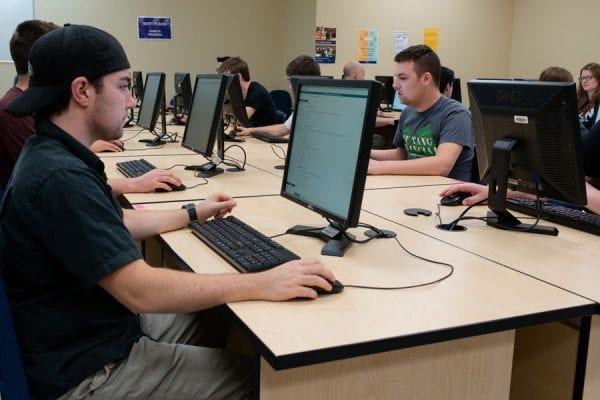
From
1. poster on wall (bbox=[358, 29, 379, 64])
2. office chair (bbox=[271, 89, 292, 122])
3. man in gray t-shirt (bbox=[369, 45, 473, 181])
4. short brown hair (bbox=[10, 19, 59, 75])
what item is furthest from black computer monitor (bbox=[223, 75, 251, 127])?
poster on wall (bbox=[358, 29, 379, 64])

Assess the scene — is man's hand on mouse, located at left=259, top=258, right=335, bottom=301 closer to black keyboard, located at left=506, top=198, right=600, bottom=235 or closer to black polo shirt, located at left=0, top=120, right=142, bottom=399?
black polo shirt, located at left=0, top=120, right=142, bottom=399

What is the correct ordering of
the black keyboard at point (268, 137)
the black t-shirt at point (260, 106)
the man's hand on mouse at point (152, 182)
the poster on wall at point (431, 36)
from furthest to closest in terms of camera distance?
1. the poster on wall at point (431, 36)
2. the black t-shirt at point (260, 106)
3. the black keyboard at point (268, 137)
4. the man's hand on mouse at point (152, 182)

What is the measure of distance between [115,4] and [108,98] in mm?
5962

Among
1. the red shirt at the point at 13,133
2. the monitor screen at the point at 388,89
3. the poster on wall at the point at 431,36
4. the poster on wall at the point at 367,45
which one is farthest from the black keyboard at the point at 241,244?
the poster on wall at the point at 431,36

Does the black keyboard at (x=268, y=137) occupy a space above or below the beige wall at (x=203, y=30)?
below

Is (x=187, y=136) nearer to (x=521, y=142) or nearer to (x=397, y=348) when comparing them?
(x=521, y=142)

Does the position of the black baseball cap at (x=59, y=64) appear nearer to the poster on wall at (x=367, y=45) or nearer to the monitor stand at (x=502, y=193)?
the monitor stand at (x=502, y=193)

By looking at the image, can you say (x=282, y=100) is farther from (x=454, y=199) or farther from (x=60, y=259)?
(x=60, y=259)

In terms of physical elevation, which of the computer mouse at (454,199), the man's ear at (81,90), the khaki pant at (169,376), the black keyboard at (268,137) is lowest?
the khaki pant at (169,376)

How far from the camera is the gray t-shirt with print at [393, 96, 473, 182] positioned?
275 cm

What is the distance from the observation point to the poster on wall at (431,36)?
729 cm

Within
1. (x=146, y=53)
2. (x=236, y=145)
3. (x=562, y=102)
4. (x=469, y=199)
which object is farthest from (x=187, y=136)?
(x=146, y=53)

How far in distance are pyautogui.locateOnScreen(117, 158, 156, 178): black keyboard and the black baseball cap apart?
130 centimetres

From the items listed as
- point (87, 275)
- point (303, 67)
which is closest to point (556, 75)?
point (303, 67)
